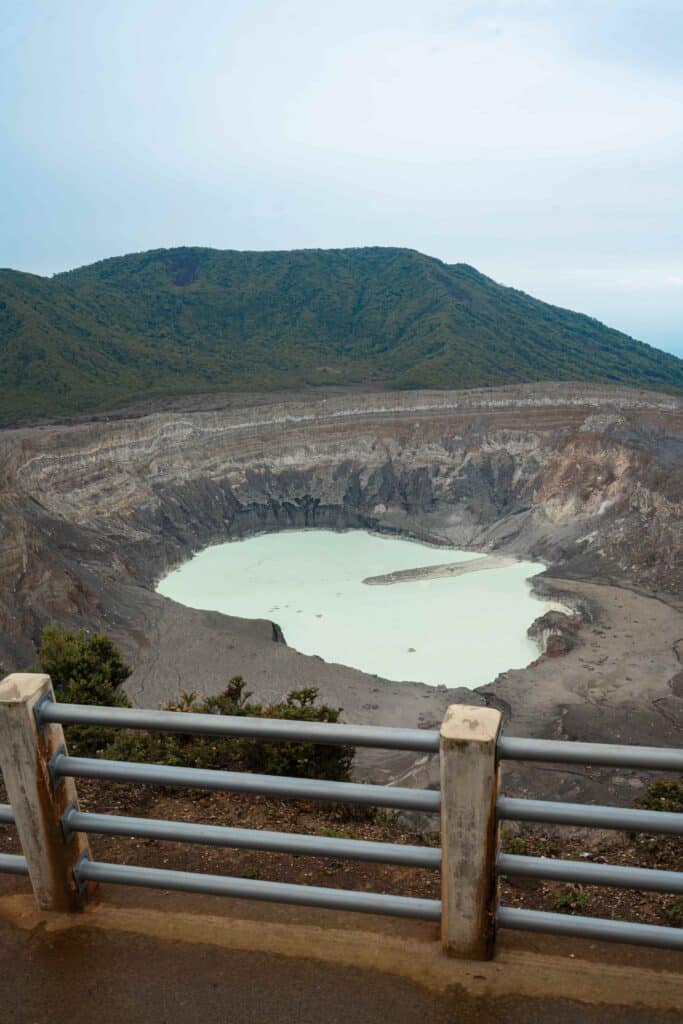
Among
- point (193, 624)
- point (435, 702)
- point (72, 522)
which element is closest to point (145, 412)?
point (72, 522)

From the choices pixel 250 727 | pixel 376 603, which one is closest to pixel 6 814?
pixel 250 727

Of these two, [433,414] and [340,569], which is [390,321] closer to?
[433,414]

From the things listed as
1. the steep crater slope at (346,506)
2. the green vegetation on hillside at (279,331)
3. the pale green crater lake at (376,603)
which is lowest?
the pale green crater lake at (376,603)

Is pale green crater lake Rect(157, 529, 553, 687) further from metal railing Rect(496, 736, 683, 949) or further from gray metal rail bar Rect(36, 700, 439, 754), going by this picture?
metal railing Rect(496, 736, 683, 949)

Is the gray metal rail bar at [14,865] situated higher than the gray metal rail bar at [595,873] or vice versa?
the gray metal rail bar at [595,873]

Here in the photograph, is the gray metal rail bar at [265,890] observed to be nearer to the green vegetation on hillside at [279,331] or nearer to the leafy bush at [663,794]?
the leafy bush at [663,794]

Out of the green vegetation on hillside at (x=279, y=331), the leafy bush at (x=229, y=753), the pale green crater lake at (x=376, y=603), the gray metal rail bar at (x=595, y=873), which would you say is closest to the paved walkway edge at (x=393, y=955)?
the gray metal rail bar at (x=595, y=873)
